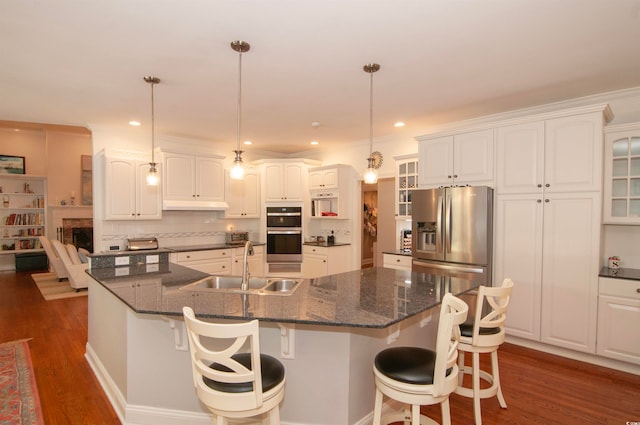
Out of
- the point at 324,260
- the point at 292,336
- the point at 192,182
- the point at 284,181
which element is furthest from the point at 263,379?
the point at 284,181

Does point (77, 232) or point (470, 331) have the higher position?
point (77, 232)

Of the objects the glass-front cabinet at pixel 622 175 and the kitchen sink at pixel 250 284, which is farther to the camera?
the glass-front cabinet at pixel 622 175

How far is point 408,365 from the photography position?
178 cm

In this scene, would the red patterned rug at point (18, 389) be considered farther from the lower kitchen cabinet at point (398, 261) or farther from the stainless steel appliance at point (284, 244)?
the lower kitchen cabinet at point (398, 261)

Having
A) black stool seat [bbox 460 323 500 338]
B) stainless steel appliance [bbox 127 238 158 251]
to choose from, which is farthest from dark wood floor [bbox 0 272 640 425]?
stainless steel appliance [bbox 127 238 158 251]

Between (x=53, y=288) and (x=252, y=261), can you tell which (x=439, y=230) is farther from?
(x=53, y=288)

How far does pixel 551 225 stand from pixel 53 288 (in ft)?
25.1

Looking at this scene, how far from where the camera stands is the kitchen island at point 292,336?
1861 mm

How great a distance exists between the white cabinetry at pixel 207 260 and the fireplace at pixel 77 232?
182 inches

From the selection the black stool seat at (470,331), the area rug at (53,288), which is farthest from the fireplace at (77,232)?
the black stool seat at (470,331)

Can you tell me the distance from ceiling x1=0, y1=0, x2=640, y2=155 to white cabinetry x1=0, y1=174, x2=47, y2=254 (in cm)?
494

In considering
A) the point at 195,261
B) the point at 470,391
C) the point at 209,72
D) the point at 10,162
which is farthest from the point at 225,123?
the point at 10,162

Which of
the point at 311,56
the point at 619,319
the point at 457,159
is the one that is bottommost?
the point at 619,319

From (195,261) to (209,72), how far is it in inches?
120
